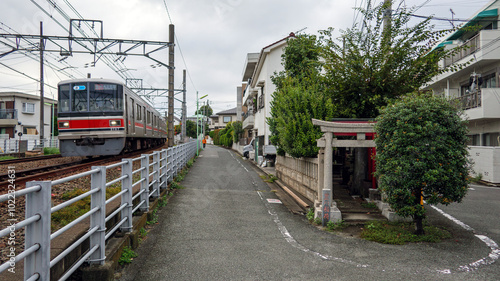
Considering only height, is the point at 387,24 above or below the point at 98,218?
above

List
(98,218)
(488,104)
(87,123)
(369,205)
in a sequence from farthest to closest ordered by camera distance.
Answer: (488,104)
(87,123)
(369,205)
(98,218)

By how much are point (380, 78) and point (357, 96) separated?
83 centimetres

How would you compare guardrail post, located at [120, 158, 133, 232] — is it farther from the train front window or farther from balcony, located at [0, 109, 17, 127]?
balcony, located at [0, 109, 17, 127]

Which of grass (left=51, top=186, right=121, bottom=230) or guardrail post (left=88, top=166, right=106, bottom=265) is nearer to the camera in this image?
guardrail post (left=88, top=166, right=106, bottom=265)

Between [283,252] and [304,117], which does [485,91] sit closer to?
[304,117]

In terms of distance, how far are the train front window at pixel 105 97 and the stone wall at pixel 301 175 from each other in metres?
6.79

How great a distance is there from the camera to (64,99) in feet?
41.4

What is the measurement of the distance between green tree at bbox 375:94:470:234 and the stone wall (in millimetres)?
2557

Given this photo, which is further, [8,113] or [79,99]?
[8,113]

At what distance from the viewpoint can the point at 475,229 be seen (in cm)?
664

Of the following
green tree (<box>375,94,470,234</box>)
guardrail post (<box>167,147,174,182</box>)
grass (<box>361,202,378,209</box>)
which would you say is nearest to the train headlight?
guardrail post (<box>167,147,174,182</box>)

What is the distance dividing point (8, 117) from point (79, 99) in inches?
1147

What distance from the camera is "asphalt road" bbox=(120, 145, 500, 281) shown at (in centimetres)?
429

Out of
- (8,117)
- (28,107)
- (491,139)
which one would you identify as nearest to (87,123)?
(491,139)
